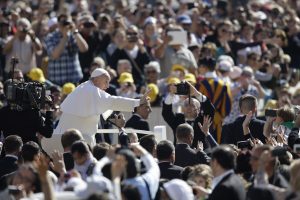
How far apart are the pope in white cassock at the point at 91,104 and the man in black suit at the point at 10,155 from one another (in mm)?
2024

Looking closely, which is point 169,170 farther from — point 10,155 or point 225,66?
point 225,66

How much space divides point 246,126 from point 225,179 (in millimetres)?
4969

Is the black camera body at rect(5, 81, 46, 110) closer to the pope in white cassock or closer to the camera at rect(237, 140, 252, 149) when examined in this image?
the pope in white cassock

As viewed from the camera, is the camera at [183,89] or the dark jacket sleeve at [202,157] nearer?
the dark jacket sleeve at [202,157]

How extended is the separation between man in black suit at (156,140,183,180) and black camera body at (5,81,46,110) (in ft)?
9.91

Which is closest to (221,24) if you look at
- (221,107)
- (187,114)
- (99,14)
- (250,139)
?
(99,14)

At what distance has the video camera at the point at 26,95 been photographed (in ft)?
55.4

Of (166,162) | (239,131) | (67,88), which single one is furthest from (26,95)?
(67,88)

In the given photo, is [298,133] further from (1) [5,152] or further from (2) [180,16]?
(2) [180,16]

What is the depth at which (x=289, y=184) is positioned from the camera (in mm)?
11992

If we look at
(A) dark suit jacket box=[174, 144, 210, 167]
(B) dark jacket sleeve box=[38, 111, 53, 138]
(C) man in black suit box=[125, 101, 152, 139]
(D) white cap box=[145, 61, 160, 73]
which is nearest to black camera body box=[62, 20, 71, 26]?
(D) white cap box=[145, 61, 160, 73]

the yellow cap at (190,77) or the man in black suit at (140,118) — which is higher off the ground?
the yellow cap at (190,77)

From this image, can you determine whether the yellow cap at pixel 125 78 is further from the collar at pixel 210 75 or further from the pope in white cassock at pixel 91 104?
the pope in white cassock at pixel 91 104

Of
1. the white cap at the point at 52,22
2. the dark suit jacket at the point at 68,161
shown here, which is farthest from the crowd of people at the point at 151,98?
the white cap at the point at 52,22
